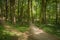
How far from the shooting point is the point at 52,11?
30.2 m

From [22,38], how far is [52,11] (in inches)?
A: 721

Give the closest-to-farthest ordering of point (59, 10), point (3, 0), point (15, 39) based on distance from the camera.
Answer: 1. point (15, 39)
2. point (3, 0)
3. point (59, 10)

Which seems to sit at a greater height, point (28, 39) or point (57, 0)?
point (57, 0)

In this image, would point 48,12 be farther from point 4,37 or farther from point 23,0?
point 4,37

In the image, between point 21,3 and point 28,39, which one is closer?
point 28,39

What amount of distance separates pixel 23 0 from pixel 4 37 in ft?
56.5

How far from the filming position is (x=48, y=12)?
101ft

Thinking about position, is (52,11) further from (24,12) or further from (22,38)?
(22,38)

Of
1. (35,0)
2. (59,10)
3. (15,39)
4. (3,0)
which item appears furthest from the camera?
(35,0)

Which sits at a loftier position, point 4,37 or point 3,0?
point 3,0

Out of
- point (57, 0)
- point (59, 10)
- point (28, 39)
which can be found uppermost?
point (57, 0)

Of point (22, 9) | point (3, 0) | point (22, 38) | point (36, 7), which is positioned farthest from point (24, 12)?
point (22, 38)

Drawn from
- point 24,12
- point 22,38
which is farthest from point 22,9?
point 22,38

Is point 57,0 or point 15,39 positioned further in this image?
point 57,0
